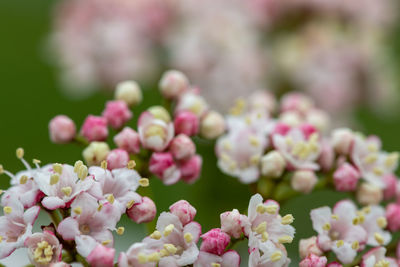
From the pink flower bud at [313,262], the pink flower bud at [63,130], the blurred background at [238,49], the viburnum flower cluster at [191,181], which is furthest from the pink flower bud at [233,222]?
the blurred background at [238,49]

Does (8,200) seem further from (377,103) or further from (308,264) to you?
(377,103)

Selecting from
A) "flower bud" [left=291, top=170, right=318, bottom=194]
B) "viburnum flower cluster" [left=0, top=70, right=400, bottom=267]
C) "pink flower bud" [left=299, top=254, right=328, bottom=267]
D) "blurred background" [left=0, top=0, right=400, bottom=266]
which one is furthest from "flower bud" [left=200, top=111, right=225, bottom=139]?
"blurred background" [left=0, top=0, right=400, bottom=266]

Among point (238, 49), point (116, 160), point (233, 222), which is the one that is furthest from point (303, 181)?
A: point (238, 49)

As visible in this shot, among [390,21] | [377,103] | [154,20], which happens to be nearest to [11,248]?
[154,20]

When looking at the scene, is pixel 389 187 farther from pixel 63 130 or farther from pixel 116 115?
pixel 63 130

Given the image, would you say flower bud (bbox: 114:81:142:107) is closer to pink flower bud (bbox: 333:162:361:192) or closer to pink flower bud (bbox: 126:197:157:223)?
pink flower bud (bbox: 126:197:157:223)

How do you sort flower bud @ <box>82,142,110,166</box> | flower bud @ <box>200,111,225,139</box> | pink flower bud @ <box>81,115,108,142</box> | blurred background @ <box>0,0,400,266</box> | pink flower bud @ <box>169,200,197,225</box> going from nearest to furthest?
pink flower bud @ <box>169,200,197,225</box>
flower bud @ <box>82,142,110,166</box>
pink flower bud @ <box>81,115,108,142</box>
flower bud @ <box>200,111,225,139</box>
blurred background @ <box>0,0,400,266</box>

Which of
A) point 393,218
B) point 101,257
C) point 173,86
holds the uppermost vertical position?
point 173,86
